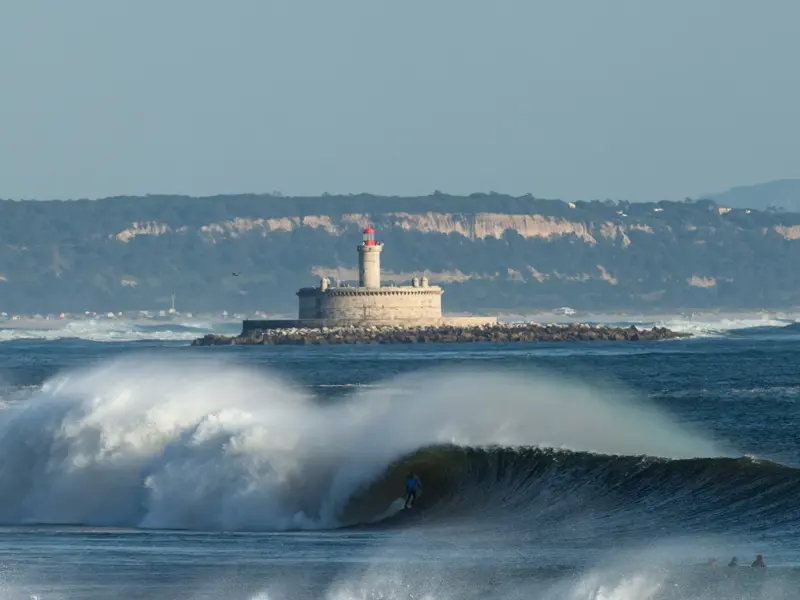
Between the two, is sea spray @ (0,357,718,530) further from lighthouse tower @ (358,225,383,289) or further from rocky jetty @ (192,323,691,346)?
rocky jetty @ (192,323,691,346)

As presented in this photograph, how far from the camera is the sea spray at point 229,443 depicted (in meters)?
31.0

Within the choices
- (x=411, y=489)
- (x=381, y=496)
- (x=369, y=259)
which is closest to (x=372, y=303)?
(x=369, y=259)

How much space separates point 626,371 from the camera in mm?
78188

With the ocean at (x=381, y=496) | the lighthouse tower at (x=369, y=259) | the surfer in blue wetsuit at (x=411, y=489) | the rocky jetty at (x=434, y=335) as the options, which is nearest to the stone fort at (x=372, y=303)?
the lighthouse tower at (x=369, y=259)

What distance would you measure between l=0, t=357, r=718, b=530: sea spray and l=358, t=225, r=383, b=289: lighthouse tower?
243 ft

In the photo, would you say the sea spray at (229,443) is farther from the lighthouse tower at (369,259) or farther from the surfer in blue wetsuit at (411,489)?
the lighthouse tower at (369,259)

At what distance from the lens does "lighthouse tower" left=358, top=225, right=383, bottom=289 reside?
116256 millimetres

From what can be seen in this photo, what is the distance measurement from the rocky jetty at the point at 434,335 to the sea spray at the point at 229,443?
8241 cm

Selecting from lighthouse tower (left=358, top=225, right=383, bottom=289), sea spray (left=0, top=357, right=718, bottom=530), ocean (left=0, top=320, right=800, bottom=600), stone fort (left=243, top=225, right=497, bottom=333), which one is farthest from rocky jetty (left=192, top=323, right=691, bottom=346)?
sea spray (left=0, top=357, right=718, bottom=530)

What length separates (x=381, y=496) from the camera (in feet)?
102

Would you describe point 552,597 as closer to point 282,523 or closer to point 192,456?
point 282,523

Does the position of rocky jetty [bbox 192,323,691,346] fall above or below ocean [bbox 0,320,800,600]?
above

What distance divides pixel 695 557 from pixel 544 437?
11.3m

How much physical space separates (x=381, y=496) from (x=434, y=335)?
9499 centimetres
